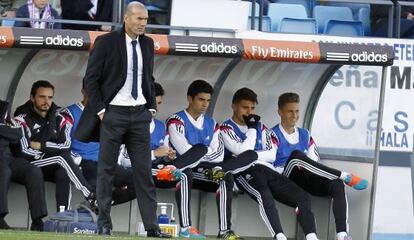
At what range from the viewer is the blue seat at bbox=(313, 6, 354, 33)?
1619 cm

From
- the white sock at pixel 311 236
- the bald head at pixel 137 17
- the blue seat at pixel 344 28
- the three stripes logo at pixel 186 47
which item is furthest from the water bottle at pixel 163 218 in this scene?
the blue seat at pixel 344 28

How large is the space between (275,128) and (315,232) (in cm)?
127

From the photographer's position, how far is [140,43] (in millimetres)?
11695

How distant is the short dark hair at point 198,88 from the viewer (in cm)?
1395

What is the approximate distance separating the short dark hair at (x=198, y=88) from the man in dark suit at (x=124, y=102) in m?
2.23

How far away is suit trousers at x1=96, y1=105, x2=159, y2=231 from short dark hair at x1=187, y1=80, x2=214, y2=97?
2267 mm

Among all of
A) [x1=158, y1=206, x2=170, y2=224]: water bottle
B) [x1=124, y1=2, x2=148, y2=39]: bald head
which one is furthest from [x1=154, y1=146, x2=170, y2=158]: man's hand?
[x1=124, y1=2, x2=148, y2=39]: bald head

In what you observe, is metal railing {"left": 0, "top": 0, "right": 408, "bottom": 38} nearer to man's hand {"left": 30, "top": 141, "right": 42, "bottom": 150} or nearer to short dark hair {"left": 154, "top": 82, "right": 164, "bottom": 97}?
short dark hair {"left": 154, "top": 82, "right": 164, "bottom": 97}

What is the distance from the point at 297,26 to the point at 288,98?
148 centimetres

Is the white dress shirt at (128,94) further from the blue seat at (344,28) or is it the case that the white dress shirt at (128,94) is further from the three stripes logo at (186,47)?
the blue seat at (344,28)

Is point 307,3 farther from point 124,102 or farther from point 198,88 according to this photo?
point 124,102

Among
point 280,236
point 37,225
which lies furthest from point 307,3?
point 37,225

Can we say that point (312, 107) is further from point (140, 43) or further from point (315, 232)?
point (140, 43)

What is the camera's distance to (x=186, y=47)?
13172 mm
